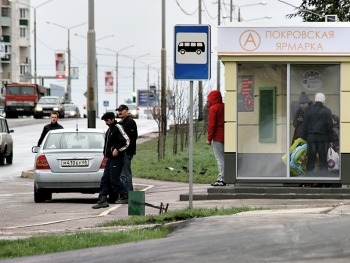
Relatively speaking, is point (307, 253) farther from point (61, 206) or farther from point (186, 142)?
point (186, 142)

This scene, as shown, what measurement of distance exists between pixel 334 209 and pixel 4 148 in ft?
78.2

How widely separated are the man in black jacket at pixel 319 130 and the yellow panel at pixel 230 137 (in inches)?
47.9

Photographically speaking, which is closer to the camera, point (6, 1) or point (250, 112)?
point (250, 112)

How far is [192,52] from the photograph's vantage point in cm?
1695

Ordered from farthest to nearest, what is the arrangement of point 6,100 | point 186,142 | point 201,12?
point 6,100
point 201,12
point 186,142

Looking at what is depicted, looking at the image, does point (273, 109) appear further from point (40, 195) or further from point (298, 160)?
point (40, 195)

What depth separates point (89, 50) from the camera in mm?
33500

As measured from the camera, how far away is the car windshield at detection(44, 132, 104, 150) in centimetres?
2312

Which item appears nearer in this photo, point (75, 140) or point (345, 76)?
point (345, 76)

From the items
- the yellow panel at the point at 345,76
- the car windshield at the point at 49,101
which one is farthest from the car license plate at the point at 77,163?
the car windshield at the point at 49,101

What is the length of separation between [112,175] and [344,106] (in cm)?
426

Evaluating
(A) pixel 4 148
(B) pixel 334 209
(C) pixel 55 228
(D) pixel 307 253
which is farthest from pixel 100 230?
(A) pixel 4 148

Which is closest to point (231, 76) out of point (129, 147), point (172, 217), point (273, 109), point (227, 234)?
point (273, 109)

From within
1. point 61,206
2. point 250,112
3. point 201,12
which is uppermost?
point 201,12
